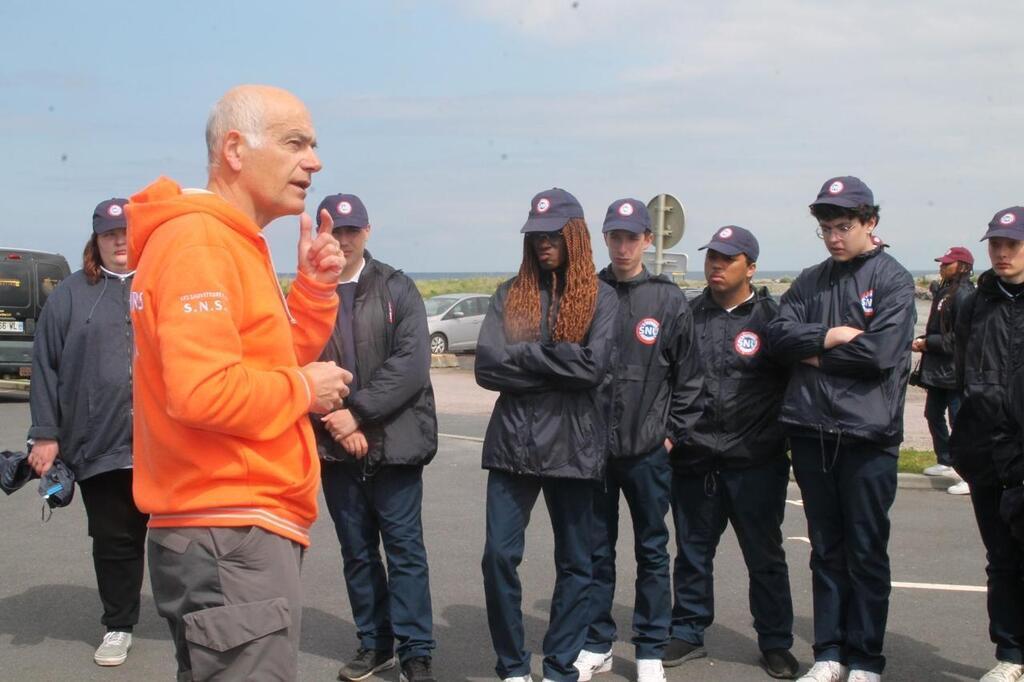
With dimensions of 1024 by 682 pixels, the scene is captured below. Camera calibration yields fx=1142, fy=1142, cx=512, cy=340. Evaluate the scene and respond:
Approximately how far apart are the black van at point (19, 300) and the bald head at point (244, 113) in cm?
1566

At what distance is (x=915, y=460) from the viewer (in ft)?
36.8

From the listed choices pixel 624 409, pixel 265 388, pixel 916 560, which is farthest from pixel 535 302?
pixel 916 560

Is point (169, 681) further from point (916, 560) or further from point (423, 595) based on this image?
point (916, 560)

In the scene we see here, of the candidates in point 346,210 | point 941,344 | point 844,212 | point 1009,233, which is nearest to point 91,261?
point 346,210

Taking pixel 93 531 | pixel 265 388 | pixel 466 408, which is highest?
pixel 265 388

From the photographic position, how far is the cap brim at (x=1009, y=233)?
504 cm

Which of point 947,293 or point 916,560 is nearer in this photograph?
point 916,560

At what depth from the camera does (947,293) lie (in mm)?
10195

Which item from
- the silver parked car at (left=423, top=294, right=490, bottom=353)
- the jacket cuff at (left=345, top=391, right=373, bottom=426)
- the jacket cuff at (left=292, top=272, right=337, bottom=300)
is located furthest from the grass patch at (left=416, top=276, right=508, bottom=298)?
the jacket cuff at (left=292, top=272, right=337, bottom=300)

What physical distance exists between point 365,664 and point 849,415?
2.54 m

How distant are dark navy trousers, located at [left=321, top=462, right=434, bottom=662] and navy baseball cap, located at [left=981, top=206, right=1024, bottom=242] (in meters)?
→ 2.83

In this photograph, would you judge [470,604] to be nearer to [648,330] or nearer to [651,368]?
[651,368]

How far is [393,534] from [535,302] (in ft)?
4.28

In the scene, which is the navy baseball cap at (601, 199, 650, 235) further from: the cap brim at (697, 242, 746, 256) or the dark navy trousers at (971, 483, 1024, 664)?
the dark navy trousers at (971, 483, 1024, 664)
